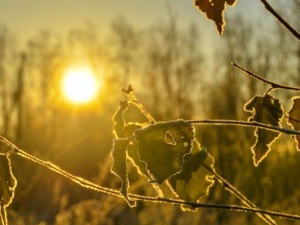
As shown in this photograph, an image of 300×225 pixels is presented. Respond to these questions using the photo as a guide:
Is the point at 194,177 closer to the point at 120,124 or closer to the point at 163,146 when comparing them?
the point at 120,124

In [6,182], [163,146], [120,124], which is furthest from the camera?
[120,124]

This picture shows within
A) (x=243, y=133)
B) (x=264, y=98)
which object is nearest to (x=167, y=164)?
(x=264, y=98)

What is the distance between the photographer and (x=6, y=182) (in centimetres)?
78

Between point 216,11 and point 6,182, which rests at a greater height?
point 216,11

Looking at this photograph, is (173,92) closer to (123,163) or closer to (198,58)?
(198,58)

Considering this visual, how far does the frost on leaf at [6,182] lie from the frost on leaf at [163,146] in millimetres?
234

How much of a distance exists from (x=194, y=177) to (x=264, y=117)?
207 mm

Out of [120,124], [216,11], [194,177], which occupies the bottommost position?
[194,177]

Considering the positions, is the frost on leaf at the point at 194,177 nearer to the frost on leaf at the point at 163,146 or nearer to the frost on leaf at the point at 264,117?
the frost on leaf at the point at 264,117

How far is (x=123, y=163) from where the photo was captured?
668 millimetres

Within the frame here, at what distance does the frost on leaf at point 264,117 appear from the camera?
864 mm

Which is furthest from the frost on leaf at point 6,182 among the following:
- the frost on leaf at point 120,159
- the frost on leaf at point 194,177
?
the frost on leaf at point 194,177

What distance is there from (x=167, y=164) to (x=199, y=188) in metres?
0.34

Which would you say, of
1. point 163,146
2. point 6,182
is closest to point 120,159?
point 163,146
